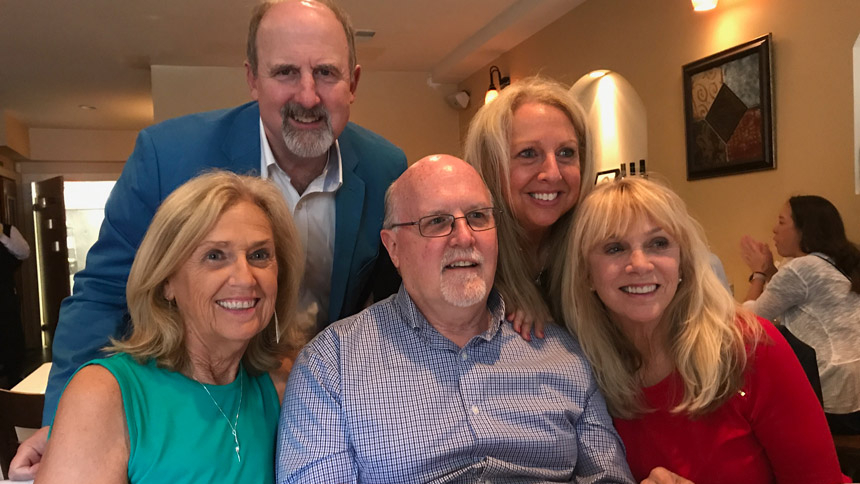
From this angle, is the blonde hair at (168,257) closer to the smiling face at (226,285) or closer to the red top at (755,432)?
the smiling face at (226,285)

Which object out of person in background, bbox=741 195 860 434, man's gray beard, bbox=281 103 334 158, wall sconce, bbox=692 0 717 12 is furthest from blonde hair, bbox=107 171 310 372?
wall sconce, bbox=692 0 717 12

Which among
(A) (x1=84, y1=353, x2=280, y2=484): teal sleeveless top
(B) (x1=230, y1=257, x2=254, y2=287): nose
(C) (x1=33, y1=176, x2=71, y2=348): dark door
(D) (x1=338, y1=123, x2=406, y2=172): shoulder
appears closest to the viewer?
(A) (x1=84, y1=353, x2=280, y2=484): teal sleeveless top

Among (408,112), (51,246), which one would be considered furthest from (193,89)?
(51,246)

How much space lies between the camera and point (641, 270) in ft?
5.22

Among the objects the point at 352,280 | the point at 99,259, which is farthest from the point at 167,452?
the point at 352,280

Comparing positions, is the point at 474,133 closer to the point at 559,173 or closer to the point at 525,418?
the point at 559,173

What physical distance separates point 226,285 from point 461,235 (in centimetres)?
58

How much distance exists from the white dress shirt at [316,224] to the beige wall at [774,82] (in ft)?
7.78

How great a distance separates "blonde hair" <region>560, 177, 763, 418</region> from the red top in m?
0.04

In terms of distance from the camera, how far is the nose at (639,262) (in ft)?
5.21

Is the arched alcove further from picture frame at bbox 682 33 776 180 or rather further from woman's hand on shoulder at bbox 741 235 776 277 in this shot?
woman's hand on shoulder at bbox 741 235 776 277

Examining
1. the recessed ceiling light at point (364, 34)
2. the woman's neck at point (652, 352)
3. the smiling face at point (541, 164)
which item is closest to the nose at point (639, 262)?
the woman's neck at point (652, 352)

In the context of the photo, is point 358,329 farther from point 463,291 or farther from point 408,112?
point 408,112

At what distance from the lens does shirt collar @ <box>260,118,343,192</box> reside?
1898 millimetres
